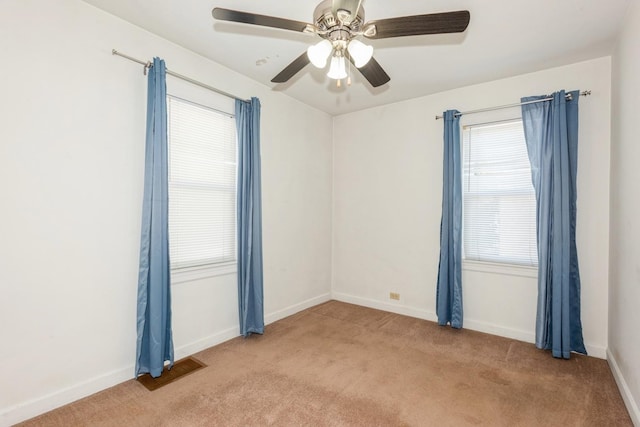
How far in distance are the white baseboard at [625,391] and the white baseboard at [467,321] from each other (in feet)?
0.48

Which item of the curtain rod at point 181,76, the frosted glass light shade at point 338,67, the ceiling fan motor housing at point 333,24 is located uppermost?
the curtain rod at point 181,76

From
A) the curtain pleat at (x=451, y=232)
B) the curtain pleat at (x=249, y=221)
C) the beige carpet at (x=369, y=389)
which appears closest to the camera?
the beige carpet at (x=369, y=389)

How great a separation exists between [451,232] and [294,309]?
2.12 meters

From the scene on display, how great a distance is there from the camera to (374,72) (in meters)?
2.20

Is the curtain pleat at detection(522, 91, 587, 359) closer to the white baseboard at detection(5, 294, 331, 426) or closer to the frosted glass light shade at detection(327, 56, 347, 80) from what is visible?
the frosted glass light shade at detection(327, 56, 347, 80)

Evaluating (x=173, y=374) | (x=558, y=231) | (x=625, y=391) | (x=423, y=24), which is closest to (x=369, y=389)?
(x=173, y=374)

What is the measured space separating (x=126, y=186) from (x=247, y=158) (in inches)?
45.1

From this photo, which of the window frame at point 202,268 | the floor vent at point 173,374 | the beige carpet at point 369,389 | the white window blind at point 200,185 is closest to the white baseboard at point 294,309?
the beige carpet at point 369,389

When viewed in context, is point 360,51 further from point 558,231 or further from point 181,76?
point 558,231

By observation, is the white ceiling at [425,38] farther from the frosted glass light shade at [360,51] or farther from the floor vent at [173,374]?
the floor vent at [173,374]

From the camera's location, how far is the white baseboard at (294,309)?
3759 mm

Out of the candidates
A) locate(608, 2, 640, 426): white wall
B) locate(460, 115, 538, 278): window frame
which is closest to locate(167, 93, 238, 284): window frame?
locate(460, 115, 538, 278): window frame

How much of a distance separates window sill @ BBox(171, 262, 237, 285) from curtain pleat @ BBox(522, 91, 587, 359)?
3021 mm

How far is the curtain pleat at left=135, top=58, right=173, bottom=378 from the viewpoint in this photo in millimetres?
2467
